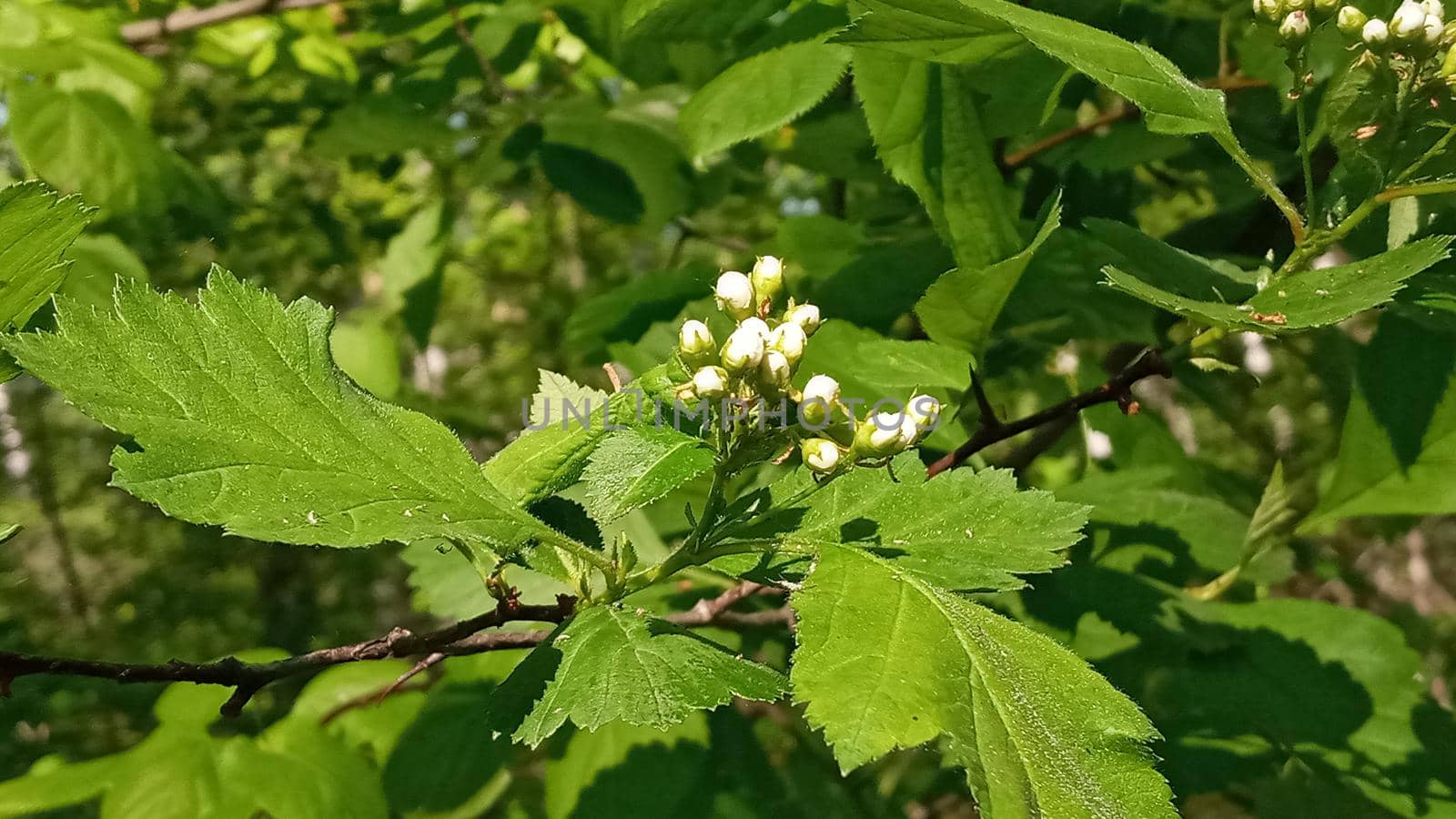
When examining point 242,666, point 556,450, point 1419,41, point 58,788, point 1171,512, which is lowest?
point 58,788

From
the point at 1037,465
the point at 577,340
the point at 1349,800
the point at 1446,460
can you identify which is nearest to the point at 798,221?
the point at 577,340

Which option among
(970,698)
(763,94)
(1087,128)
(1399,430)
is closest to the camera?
(970,698)

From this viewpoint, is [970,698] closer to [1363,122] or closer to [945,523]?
[945,523]

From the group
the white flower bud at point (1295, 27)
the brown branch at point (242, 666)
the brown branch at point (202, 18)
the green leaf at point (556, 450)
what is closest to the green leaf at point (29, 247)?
the brown branch at point (242, 666)

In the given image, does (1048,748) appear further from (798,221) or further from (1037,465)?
(1037,465)

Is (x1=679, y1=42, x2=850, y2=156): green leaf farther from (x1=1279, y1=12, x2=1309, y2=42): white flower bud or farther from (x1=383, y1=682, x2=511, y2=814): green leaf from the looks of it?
(x1=383, y1=682, x2=511, y2=814): green leaf

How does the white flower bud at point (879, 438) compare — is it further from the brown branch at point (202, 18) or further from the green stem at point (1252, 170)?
the brown branch at point (202, 18)

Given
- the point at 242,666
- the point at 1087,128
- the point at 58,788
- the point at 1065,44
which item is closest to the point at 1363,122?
the point at 1065,44
